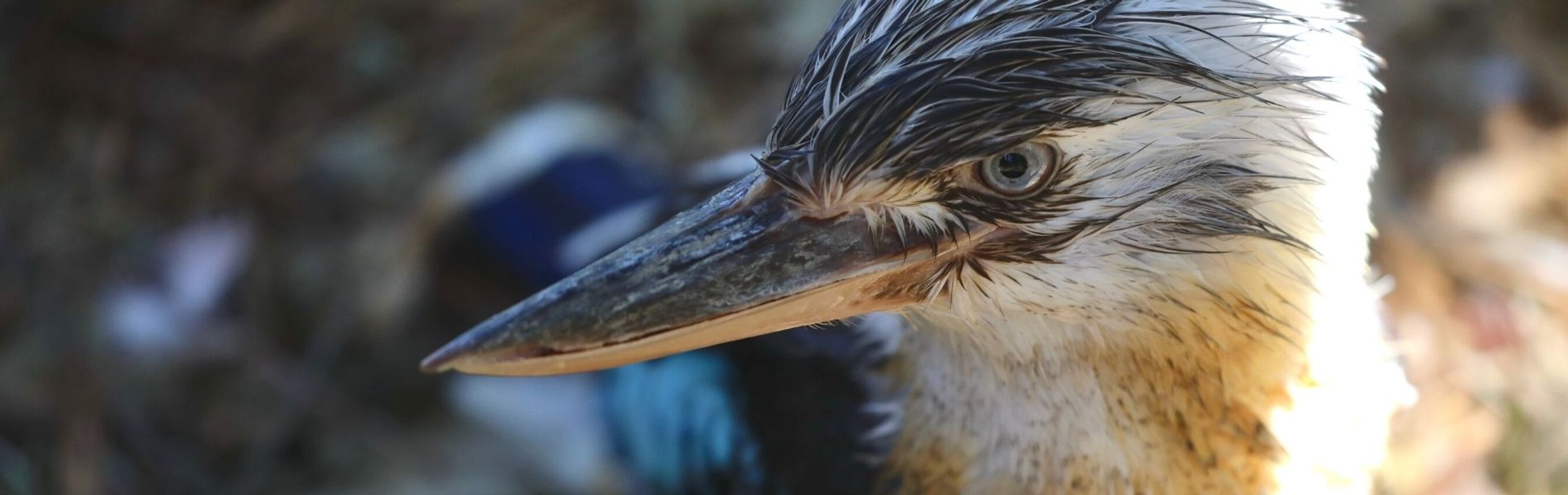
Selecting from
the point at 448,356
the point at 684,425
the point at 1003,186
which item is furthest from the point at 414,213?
the point at 1003,186

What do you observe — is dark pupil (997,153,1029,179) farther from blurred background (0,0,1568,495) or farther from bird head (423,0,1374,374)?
blurred background (0,0,1568,495)

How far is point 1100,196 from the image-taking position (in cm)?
104

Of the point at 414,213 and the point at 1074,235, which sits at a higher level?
the point at 414,213

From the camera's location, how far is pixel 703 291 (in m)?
1.07

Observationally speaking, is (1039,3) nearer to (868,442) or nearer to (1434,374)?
(868,442)

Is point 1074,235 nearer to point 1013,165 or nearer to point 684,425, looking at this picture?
point 1013,165

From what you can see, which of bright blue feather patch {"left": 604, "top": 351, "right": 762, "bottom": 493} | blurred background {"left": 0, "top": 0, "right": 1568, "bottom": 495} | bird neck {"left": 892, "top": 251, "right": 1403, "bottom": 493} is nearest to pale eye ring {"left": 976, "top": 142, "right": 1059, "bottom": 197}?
bird neck {"left": 892, "top": 251, "right": 1403, "bottom": 493}

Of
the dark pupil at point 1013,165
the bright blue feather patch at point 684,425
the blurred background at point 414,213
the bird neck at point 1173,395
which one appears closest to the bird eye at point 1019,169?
the dark pupil at point 1013,165

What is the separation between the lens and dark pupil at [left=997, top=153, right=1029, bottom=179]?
3.41 ft

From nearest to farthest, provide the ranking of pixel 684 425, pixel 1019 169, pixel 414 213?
pixel 1019 169
pixel 684 425
pixel 414 213

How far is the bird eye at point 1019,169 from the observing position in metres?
1.04

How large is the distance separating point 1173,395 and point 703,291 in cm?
40

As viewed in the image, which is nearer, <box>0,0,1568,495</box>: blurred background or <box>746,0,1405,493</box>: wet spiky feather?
<box>746,0,1405,493</box>: wet spiky feather

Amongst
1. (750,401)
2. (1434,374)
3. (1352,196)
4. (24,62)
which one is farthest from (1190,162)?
(24,62)
